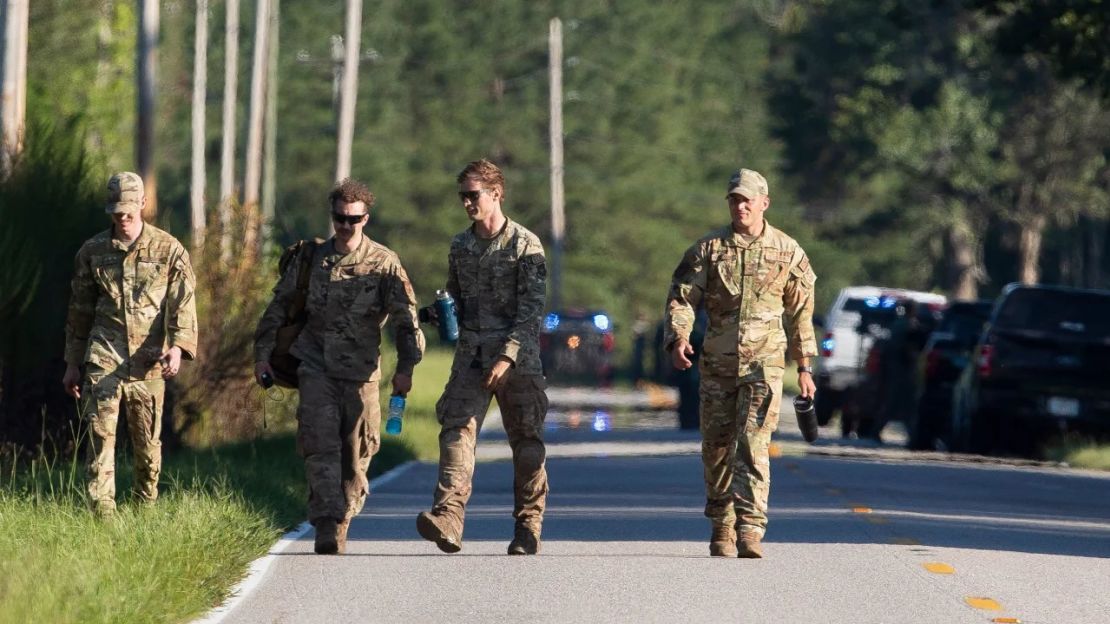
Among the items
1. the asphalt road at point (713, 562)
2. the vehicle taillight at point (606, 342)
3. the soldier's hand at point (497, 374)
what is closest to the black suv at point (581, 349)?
the vehicle taillight at point (606, 342)

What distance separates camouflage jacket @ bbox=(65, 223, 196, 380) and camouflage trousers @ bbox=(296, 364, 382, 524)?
2.29ft

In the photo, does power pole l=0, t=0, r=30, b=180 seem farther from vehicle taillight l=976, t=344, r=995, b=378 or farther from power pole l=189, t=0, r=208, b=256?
power pole l=189, t=0, r=208, b=256

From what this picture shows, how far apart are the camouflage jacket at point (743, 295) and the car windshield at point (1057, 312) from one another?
1233 cm

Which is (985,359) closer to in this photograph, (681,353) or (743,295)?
(743,295)

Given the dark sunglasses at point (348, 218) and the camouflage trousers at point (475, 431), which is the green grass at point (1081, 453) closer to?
the camouflage trousers at point (475, 431)

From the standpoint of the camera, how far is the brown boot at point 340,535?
44.0ft

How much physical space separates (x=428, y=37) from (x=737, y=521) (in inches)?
2755

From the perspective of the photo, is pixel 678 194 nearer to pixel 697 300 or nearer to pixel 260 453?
pixel 260 453

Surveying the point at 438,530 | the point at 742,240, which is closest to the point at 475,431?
the point at 438,530

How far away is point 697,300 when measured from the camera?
44.3ft

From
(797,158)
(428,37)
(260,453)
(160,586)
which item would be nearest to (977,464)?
(260,453)

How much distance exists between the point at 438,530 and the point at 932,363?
54.5ft

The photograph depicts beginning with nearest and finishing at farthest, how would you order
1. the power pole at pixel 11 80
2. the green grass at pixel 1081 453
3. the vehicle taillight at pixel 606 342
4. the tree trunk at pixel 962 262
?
Answer: the power pole at pixel 11 80 → the green grass at pixel 1081 453 → the vehicle taillight at pixel 606 342 → the tree trunk at pixel 962 262

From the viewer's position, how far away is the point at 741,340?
1343 cm
